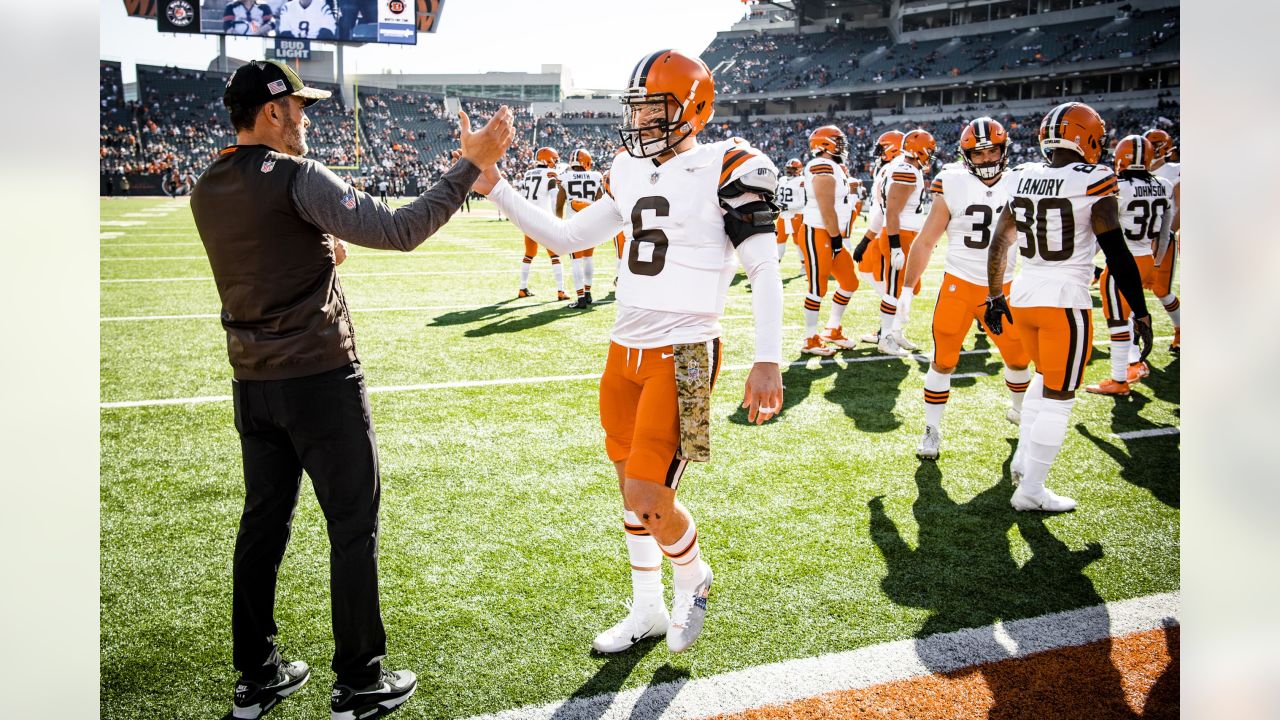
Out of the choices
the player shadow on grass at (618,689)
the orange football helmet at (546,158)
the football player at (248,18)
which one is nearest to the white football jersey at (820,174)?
the orange football helmet at (546,158)

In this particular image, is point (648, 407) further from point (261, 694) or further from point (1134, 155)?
point (1134, 155)

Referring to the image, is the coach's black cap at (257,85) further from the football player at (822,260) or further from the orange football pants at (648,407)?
the football player at (822,260)

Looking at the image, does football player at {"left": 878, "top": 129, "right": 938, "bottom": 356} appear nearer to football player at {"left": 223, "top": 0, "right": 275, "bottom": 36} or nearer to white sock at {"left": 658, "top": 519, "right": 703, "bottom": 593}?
white sock at {"left": 658, "top": 519, "right": 703, "bottom": 593}

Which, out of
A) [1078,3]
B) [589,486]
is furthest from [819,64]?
[589,486]

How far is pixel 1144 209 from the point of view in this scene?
862 centimetres

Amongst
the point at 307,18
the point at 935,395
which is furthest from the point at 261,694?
the point at 307,18

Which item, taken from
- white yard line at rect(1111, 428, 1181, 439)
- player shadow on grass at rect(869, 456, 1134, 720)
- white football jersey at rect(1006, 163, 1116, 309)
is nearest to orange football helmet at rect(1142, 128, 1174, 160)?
white yard line at rect(1111, 428, 1181, 439)

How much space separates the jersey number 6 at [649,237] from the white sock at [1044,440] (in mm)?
2852

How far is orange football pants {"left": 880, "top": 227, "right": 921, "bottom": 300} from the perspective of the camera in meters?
9.40

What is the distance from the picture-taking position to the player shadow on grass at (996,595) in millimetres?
3182

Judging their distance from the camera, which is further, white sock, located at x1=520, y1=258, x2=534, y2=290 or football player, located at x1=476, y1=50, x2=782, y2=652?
white sock, located at x1=520, y1=258, x2=534, y2=290

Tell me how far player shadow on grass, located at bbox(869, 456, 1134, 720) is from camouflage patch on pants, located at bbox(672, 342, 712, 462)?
1.27 meters

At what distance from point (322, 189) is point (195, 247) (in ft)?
57.4

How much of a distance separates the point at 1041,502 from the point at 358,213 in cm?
409
